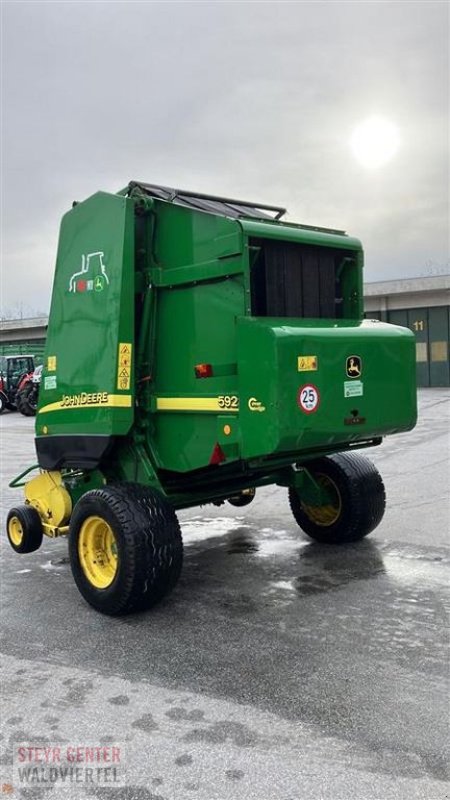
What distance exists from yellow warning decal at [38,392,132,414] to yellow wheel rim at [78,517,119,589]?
0.79m

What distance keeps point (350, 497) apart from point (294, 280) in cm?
210

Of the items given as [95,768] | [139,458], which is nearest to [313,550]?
[139,458]

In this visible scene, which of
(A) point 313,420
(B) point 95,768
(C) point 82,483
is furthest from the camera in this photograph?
(C) point 82,483

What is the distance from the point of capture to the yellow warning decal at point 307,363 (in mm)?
3989

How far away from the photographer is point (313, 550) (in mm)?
5879

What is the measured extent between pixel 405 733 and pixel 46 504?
3500 millimetres

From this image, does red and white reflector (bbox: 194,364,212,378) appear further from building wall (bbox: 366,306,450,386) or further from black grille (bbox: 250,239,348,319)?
building wall (bbox: 366,306,450,386)

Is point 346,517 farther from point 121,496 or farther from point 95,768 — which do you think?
point 95,768

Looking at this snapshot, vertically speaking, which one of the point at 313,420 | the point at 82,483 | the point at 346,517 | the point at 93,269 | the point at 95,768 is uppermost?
the point at 93,269

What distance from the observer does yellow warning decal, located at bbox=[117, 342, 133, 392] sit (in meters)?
4.68

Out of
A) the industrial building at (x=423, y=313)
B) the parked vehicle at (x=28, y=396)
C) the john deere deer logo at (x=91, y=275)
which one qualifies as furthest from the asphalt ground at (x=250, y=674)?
the industrial building at (x=423, y=313)

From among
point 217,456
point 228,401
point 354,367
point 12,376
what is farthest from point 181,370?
point 12,376

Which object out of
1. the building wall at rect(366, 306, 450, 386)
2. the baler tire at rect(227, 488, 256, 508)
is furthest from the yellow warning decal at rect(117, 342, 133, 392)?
the building wall at rect(366, 306, 450, 386)

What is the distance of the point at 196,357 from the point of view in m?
4.50
